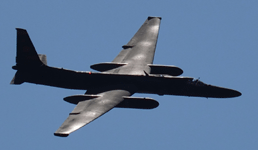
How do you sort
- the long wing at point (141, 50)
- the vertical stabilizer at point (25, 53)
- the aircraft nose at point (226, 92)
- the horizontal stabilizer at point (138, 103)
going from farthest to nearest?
the long wing at point (141, 50)
the aircraft nose at point (226, 92)
the vertical stabilizer at point (25, 53)
the horizontal stabilizer at point (138, 103)

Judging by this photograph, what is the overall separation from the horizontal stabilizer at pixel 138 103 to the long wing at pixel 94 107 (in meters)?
0.46

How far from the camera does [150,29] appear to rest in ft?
191

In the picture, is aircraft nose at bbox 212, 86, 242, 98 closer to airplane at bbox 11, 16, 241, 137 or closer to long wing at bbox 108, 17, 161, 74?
airplane at bbox 11, 16, 241, 137

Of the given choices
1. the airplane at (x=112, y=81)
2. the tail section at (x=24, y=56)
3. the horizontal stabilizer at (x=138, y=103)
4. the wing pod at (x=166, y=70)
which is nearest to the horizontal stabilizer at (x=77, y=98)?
the airplane at (x=112, y=81)

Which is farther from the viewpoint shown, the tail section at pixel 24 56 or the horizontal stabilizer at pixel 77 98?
the tail section at pixel 24 56

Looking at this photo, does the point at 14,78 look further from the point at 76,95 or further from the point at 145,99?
the point at 145,99

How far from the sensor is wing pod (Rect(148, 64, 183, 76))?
5195 cm

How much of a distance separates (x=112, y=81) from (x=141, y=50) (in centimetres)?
639

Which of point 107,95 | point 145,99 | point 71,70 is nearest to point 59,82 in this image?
point 71,70

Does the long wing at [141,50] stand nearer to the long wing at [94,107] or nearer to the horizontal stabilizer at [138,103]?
the long wing at [94,107]

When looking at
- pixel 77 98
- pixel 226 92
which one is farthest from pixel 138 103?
pixel 226 92

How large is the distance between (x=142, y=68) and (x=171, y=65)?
2.87 metres

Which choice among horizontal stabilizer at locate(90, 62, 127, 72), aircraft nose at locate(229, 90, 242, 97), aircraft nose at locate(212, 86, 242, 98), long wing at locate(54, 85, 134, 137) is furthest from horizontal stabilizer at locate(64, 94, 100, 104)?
aircraft nose at locate(229, 90, 242, 97)

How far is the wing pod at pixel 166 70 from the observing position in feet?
170
